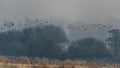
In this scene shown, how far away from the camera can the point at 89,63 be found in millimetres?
72562

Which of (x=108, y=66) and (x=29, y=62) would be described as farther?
(x=108, y=66)

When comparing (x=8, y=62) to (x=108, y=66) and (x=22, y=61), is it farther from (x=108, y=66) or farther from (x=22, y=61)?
(x=108, y=66)

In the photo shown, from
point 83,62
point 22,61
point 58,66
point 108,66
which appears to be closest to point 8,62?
point 22,61

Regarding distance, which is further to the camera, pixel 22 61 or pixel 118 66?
pixel 118 66

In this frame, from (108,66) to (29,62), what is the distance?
14.6 metres

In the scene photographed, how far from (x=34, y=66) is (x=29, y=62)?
107 centimetres

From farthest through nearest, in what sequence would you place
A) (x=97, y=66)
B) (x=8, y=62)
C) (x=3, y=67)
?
1. (x=97, y=66)
2. (x=8, y=62)
3. (x=3, y=67)

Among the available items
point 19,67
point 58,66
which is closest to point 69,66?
point 58,66

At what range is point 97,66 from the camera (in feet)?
235

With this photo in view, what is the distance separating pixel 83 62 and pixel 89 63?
1.17 m

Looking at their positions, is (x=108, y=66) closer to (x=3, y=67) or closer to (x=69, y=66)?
(x=69, y=66)

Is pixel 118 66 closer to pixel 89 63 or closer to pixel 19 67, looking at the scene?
pixel 89 63

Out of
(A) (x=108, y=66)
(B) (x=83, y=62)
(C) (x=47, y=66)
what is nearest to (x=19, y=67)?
(C) (x=47, y=66)

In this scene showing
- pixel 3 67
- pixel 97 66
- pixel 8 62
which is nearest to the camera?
pixel 3 67
